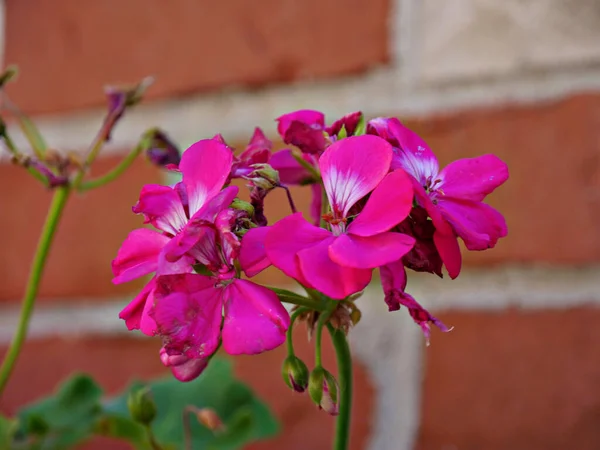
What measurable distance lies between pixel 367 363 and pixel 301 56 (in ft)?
0.83

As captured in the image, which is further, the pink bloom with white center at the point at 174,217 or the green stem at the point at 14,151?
the green stem at the point at 14,151

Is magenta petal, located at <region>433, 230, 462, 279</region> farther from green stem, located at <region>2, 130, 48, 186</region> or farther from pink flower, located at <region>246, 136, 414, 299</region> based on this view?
green stem, located at <region>2, 130, 48, 186</region>

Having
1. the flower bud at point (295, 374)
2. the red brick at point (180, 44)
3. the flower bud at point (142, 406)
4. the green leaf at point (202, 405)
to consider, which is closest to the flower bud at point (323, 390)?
the flower bud at point (295, 374)

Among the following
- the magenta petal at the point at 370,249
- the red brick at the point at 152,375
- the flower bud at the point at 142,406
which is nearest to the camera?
the magenta petal at the point at 370,249

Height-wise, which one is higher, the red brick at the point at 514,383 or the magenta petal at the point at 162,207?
the magenta petal at the point at 162,207

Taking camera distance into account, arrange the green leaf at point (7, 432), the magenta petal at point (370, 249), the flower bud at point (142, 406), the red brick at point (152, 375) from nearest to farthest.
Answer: the magenta petal at point (370, 249)
the flower bud at point (142, 406)
the green leaf at point (7, 432)
the red brick at point (152, 375)

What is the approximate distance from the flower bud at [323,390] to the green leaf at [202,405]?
0.23m

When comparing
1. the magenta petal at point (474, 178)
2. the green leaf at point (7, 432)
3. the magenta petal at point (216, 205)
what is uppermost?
the magenta petal at point (474, 178)

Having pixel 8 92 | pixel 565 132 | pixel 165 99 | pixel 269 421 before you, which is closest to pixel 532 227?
pixel 565 132

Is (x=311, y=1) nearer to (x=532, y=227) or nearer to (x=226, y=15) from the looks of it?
(x=226, y=15)

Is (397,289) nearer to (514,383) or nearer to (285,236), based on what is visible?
(285,236)

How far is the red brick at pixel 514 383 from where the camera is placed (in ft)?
1.52

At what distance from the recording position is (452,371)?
0.50 metres

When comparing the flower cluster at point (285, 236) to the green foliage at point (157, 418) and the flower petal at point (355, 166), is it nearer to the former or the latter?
the flower petal at point (355, 166)
